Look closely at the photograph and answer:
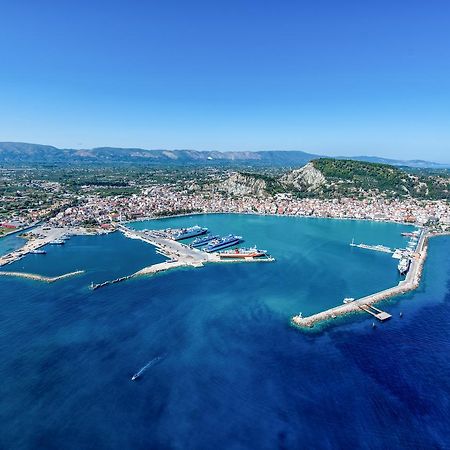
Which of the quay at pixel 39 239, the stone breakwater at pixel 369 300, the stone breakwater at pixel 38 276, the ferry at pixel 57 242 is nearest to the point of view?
the stone breakwater at pixel 369 300

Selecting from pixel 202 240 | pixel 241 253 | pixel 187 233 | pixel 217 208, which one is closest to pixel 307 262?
pixel 241 253

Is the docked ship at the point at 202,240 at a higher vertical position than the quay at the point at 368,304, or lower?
lower

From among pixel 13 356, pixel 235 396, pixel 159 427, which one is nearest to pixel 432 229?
pixel 235 396

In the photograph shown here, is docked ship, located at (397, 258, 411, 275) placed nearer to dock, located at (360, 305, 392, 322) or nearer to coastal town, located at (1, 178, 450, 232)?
dock, located at (360, 305, 392, 322)

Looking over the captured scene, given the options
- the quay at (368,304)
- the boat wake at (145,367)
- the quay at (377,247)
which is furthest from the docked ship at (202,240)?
the boat wake at (145,367)

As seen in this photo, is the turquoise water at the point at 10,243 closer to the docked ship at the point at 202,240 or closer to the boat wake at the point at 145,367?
the docked ship at the point at 202,240

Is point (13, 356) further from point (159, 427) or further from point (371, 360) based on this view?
point (371, 360)

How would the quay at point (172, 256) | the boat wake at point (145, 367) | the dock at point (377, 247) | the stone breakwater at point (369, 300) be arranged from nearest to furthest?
the boat wake at point (145, 367)
the stone breakwater at point (369, 300)
the quay at point (172, 256)
the dock at point (377, 247)

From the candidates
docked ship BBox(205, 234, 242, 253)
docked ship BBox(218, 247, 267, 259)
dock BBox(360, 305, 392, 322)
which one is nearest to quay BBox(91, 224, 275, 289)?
docked ship BBox(218, 247, 267, 259)
